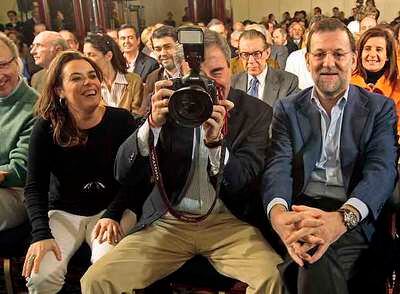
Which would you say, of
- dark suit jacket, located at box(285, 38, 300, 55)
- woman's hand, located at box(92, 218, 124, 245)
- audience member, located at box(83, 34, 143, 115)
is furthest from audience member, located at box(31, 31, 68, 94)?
dark suit jacket, located at box(285, 38, 300, 55)

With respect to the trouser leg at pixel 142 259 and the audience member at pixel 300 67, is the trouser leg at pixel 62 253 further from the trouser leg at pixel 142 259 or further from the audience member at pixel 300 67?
the audience member at pixel 300 67

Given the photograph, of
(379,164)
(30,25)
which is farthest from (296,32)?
(379,164)

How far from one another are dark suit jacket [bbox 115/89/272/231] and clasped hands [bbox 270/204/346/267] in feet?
0.76

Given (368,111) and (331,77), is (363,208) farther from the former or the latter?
(331,77)

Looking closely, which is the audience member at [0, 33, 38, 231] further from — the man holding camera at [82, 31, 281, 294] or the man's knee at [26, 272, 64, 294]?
the man holding camera at [82, 31, 281, 294]

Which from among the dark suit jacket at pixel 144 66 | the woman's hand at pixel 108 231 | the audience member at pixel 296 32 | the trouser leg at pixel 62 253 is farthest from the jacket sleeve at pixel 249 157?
the audience member at pixel 296 32

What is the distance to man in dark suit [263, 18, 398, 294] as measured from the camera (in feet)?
4.80

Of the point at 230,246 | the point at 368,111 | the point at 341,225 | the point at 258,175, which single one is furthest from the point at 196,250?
the point at 368,111

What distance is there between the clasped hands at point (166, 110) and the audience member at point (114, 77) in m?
1.49

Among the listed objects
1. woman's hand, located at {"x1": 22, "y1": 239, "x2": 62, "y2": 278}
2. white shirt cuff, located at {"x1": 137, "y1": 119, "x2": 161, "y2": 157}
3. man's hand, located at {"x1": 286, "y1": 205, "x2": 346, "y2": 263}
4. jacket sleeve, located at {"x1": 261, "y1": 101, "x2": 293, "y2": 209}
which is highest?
white shirt cuff, located at {"x1": 137, "y1": 119, "x2": 161, "y2": 157}

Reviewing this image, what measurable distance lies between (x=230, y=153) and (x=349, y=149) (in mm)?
383

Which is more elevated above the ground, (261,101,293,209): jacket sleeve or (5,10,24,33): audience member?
(5,10,24,33): audience member

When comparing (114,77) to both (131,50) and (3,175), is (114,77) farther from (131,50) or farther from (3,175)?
(3,175)

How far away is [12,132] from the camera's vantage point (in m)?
2.05
